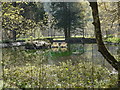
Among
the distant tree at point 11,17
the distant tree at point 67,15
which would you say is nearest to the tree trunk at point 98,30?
the distant tree at point 11,17

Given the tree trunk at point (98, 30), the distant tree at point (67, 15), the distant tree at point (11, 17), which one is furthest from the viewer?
the distant tree at point (67, 15)

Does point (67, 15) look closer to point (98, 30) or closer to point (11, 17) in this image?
point (11, 17)

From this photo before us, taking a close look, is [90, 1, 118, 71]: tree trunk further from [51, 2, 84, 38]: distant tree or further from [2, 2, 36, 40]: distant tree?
[51, 2, 84, 38]: distant tree

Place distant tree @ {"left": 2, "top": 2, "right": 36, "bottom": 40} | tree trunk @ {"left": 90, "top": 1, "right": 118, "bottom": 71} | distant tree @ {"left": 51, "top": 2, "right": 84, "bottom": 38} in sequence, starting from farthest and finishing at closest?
distant tree @ {"left": 51, "top": 2, "right": 84, "bottom": 38} → distant tree @ {"left": 2, "top": 2, "right": 36, "bottom": 40} → tree trunk @ {"left": 90, "top": 1, "right": 118, "bottom": 71}

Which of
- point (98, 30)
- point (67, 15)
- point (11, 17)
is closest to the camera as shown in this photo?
point (98, 30)

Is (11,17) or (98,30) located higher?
(11,17)

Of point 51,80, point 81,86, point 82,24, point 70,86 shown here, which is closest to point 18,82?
point 51,80

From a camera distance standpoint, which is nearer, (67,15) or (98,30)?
(98,30)

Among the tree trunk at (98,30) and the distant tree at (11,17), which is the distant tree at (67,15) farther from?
the tree trunk at (98,30)

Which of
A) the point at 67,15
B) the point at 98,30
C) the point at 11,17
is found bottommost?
the point at 98,30

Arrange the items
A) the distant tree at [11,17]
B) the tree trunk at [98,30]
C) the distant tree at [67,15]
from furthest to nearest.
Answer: the distant tree at [67,15], the distant tree at [11,17], the tree trunk at [98,30]

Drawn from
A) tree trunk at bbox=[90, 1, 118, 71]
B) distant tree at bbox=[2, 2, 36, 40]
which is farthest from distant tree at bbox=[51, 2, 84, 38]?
tree trunk at bbox=[90, 1, 118, 71]

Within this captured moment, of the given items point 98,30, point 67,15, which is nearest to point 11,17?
point 98,30

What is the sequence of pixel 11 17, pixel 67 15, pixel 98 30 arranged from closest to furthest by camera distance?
pixel 98 30, pixel 11 17, pixel 67 15
